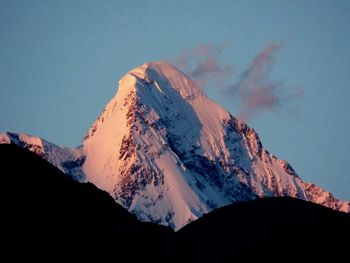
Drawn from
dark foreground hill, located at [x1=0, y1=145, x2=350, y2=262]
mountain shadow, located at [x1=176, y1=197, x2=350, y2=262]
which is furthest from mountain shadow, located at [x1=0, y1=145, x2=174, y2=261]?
mountain shadow, located at [x1=176, y1=197, x2=350, y2=262]

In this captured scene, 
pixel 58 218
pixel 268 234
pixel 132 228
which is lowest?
pixel 58 218

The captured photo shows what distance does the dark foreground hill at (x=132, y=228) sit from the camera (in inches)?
3290

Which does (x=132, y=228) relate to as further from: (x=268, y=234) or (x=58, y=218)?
(x=268, y=234)

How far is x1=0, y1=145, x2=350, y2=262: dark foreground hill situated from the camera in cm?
8356

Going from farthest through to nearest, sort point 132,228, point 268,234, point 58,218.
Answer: point 268,234, point 132,228, point 58,218

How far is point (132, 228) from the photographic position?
93938 millimetres

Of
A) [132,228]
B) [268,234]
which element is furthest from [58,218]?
[268,234]

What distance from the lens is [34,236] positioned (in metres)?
81.9

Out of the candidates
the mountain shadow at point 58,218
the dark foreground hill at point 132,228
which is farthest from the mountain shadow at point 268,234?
the mountain shadow at point 58,218

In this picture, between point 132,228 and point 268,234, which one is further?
point 268,234

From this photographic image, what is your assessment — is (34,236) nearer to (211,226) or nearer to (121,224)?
(121,224)

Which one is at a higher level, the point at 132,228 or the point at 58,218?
the point at 132,228

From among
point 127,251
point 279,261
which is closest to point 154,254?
point 127,251

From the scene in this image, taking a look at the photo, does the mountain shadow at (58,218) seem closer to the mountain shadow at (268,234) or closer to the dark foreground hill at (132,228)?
the dark foreground hill at (132,228)
